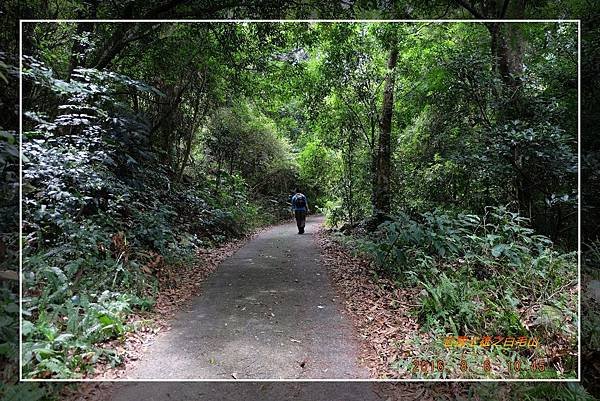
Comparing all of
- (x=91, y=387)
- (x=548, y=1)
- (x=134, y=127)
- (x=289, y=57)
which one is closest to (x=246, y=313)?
(x=91, y=387)

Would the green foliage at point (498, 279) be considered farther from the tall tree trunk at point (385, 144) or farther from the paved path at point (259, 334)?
the tall tree trunk at point (385, 144)

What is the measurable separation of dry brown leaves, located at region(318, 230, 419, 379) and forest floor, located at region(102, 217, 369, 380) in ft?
0.29

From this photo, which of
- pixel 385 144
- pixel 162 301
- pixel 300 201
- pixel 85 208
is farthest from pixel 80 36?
pixel 300 201

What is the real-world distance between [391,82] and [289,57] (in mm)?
1102

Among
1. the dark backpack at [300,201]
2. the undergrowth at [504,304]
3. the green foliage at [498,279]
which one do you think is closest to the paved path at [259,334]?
the undergrowth at [504,304]

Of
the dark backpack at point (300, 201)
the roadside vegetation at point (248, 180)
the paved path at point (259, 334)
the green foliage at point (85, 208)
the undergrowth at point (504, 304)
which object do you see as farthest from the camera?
the dark backpack at point (300, 201)

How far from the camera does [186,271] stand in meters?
3.30

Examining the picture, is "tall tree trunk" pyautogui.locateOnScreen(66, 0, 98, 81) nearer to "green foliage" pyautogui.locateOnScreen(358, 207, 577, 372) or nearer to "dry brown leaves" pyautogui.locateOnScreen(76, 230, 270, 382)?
"dry brown leaves" pyautogui.locateOnScreen(76, 230, 270, 382)

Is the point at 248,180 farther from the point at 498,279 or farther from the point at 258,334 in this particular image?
the point at 498,279

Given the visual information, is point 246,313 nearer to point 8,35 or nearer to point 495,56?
point 495,56

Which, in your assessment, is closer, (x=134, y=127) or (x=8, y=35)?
(x=134, y=127)

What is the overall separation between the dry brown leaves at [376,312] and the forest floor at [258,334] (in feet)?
0.29

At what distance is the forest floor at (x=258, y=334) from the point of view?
219 cm

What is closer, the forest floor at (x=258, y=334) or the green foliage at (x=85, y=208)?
the forest floor at (x=258, y=334)
